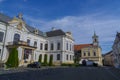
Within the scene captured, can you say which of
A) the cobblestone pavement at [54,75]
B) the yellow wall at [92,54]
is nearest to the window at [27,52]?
the cobblestone pavement at [54,75]

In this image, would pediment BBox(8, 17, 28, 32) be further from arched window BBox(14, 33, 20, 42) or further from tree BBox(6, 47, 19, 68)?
tree BBox(6, 47, 19, 68)

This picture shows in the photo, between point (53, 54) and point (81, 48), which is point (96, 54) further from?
point (53, 54)

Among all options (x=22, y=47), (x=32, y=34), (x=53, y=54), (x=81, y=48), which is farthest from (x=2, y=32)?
(x=81, y=48)

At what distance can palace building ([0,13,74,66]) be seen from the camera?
98.2ft

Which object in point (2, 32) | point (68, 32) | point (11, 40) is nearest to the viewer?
point (2, 32)

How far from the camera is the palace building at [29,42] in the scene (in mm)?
29942

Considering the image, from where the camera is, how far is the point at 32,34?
129 feet

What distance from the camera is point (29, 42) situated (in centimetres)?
3825

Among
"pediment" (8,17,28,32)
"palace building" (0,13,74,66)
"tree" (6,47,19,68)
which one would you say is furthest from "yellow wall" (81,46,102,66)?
"tree" (6,47,19,68)

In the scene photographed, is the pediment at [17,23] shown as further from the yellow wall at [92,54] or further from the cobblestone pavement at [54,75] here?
the yellow wall at [92,54]

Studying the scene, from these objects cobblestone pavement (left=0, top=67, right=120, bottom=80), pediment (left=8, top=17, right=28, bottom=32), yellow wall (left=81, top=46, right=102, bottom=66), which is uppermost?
pediment (left=8, top=17, right=28, bottom=32)

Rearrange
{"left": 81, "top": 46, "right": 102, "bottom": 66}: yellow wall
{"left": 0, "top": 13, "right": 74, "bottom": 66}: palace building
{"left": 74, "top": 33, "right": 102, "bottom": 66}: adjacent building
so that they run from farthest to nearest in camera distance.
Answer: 1. {"left": 74, "top": 33, "right": 102, "bottom": 66}: adjacent building
2. {"left": 81, "top": 46, "right": 102, "bottom": 66}: yellow wall
3. {"left": 0, "top": 13, "right": 74, "bottom": 66}: palace building

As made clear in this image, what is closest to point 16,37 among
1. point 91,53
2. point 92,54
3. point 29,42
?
point 29,42

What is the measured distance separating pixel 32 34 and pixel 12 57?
43.5 feet
